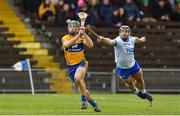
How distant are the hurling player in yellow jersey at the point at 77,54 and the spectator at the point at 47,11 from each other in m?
14.9

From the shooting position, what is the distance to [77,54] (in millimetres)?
20312

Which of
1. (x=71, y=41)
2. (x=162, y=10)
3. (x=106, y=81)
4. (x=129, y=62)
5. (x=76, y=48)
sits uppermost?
(x=71, y=41)

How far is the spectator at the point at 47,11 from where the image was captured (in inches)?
1385

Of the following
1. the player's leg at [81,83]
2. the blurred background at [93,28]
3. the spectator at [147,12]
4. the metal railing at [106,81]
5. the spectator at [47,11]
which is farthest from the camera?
the spectator at [147,12]

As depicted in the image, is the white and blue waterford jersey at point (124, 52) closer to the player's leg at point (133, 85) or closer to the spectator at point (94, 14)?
the player's leg at point (133, 85)

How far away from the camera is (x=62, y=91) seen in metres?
Result: 31.9

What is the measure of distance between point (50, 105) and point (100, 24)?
45.7ft

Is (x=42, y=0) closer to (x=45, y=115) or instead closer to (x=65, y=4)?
(x=65, y=4)

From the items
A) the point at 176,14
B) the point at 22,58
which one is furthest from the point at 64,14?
the point at 176,14

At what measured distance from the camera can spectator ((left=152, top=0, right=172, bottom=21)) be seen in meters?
36.1

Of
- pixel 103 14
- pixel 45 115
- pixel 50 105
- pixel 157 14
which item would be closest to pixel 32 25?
pixel 103 14

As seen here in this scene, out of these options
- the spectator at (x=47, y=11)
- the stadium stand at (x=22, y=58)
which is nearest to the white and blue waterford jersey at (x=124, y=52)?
the stadium stand at (x=22, y=58)

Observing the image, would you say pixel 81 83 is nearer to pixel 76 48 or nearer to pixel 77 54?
pixel 77 54

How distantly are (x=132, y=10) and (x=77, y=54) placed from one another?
15676 millimetres
